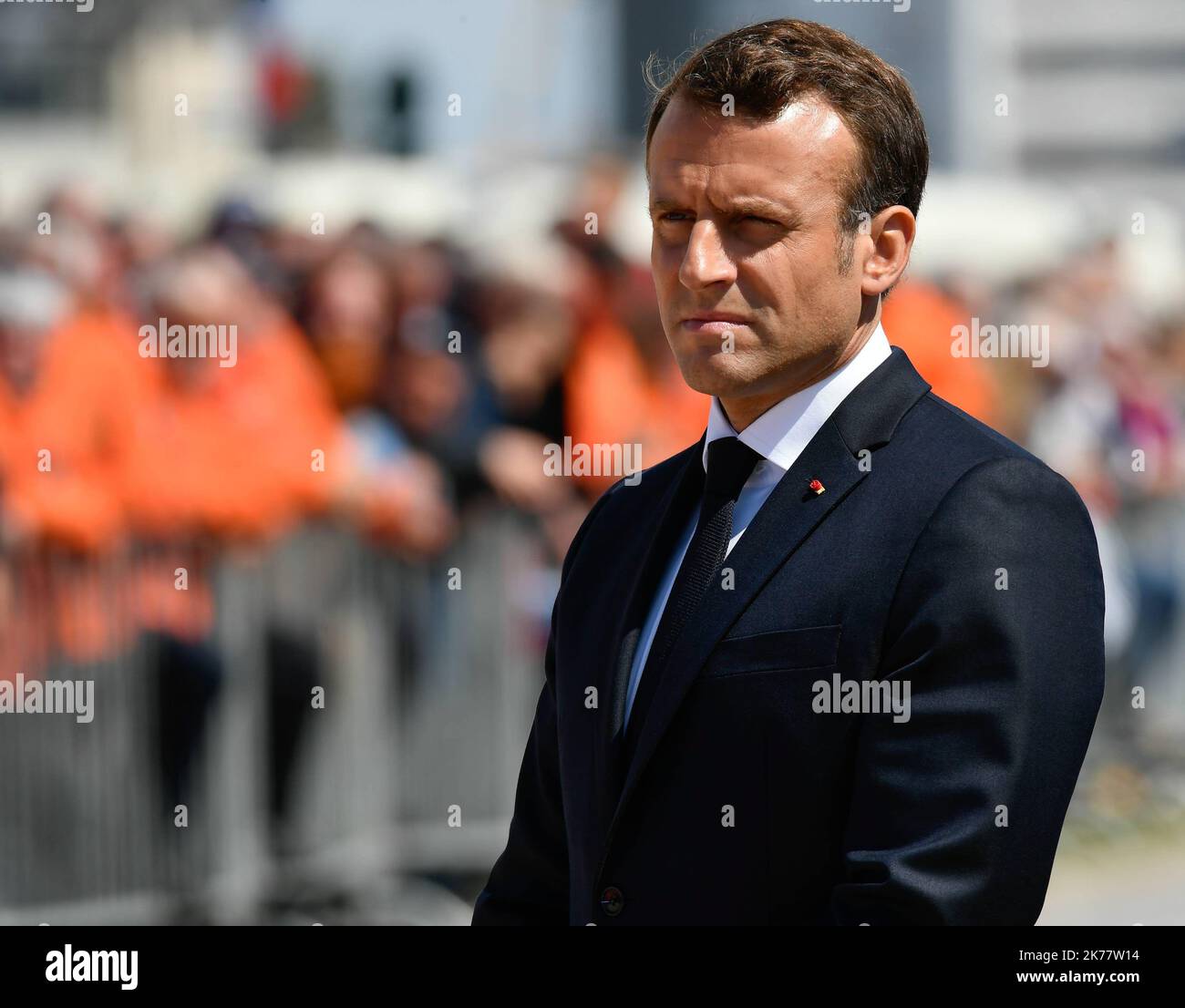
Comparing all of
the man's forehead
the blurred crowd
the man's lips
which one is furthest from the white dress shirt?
the blurred crowd

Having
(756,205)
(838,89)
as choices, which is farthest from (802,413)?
→ (838,89)

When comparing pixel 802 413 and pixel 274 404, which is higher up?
pixel 274 404

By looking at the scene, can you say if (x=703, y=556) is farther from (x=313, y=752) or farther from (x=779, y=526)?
(x=313, y=752)

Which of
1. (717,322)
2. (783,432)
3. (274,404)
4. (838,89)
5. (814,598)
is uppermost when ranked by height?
(274,404)

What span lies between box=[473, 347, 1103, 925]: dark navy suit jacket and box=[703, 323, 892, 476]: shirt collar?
1.0 inches

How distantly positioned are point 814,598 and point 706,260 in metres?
0.43

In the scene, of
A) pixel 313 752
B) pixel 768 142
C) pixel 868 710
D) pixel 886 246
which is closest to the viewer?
pixel 868 710

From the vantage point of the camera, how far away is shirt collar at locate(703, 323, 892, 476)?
2365mm

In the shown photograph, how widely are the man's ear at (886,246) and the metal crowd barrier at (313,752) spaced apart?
437 centimetres

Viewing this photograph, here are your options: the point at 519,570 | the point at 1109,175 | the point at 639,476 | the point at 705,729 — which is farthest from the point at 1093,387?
the point at 705,729

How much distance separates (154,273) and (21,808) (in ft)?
6.07

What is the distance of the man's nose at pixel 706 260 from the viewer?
2.28 metres

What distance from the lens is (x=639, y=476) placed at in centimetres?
278

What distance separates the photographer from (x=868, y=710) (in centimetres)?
210
